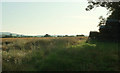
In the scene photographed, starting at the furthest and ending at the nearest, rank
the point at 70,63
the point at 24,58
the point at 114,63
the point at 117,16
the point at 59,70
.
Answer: the point at 117,16 → the point at 24,58 → the point at 114,63 → the point at 70,63 → the point at 59,70

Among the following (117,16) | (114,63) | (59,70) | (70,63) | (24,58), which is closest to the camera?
(59,70)

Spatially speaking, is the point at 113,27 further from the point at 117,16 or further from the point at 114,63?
the point at 114,63

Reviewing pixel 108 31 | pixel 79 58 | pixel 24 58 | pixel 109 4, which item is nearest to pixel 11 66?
pixel 24 58

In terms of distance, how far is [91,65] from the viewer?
6324mm

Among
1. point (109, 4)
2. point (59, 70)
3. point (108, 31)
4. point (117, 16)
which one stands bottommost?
point (59, 70)

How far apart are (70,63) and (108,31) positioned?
39.7 ft

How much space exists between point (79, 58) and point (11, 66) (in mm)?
2791

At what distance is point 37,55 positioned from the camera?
7676 mm

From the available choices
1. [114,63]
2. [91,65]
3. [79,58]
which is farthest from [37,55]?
[114,63]

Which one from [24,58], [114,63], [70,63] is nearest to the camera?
[70,63]

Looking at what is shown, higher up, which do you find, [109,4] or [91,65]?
[109,4]

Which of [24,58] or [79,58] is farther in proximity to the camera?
[24,58]

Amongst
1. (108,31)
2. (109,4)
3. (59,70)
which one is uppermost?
(109,4)

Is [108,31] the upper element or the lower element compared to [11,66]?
upper
